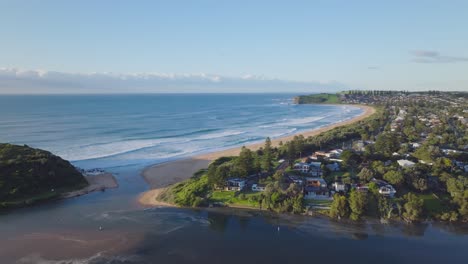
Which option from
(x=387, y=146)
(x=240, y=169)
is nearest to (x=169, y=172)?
(x=240, y=169)

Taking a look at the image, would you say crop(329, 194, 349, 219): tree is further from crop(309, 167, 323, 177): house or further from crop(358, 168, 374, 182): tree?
crop(309, 167, 323, 177): house

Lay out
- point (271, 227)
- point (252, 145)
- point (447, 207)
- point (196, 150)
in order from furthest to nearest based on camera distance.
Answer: point (252, 145) < point (196, 150) < point (447, 207) < point (271, 227)

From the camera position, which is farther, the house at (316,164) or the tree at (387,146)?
the tree at (387,146)

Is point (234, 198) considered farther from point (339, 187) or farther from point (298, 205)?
point (339, 187)

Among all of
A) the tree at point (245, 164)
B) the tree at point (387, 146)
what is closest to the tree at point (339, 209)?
the tree at point (245, 164)

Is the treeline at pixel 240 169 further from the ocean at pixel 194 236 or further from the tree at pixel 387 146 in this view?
the tree at pixel 387 146

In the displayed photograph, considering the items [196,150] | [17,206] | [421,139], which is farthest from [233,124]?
[17,206]

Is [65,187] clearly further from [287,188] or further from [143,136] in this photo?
[143,136]
